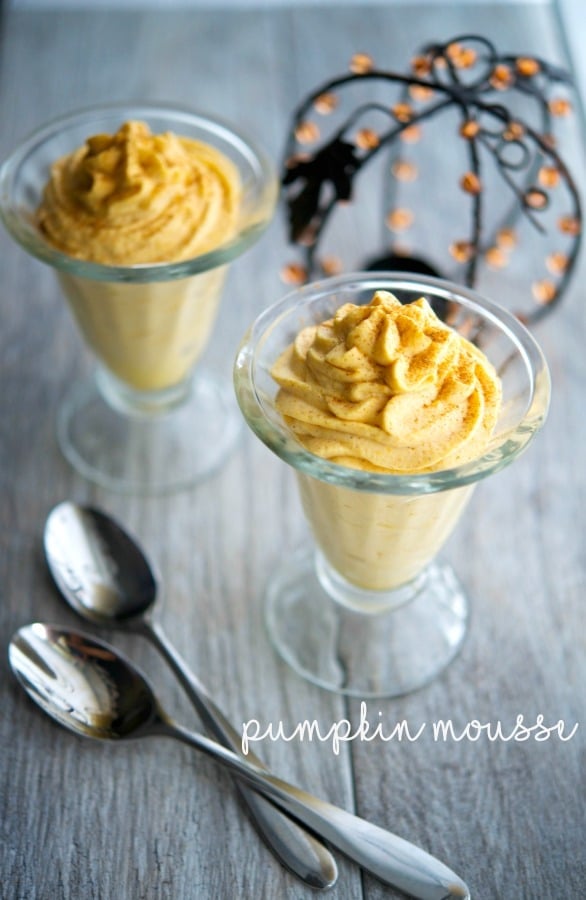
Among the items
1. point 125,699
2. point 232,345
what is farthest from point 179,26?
point 125,699

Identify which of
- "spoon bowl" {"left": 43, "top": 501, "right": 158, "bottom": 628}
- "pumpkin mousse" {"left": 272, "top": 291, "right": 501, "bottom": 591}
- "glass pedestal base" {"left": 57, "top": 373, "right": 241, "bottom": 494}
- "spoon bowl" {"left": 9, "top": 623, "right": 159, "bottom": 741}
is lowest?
"spoon bowl" {"left": 9, "top": 623, "right": 159, "bottom": 741}

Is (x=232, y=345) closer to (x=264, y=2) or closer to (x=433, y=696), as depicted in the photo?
(x=433, y=696)

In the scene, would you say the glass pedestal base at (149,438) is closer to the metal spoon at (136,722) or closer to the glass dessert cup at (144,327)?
the glass dessert cup at (144,327)

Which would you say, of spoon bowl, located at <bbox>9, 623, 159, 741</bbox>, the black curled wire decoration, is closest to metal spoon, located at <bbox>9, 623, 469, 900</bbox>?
spoon bowl, located at <bbox>9, 623, 159, 741</bbox>

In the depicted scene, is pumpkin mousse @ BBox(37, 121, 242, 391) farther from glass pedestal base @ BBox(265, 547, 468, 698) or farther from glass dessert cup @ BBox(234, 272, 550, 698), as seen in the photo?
glass pedestal base @ BBox(265, 547, 468, 698)

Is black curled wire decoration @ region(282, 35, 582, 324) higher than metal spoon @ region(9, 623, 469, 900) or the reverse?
higher

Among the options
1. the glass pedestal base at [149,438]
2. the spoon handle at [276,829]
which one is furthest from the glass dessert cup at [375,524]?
the glass pedestal base at [149,438]
